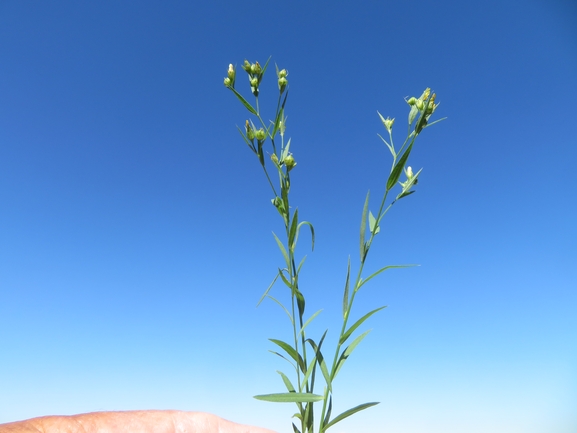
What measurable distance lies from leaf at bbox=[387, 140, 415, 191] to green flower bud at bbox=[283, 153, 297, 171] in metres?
0.34

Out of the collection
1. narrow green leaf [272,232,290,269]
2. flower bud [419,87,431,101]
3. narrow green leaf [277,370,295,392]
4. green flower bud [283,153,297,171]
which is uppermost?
flower bud [419,87,431,101]

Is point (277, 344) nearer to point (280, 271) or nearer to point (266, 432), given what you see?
point (280, 271)

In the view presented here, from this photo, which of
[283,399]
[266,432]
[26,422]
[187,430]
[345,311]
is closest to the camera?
[283,399]

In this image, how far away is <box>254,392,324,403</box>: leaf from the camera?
1120 millimetres

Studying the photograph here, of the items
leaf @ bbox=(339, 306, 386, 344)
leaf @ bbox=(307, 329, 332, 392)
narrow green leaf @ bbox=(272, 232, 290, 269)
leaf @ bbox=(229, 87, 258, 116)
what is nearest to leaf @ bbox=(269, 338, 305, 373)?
leaf @ bbox=(307, 329, 332, 392)

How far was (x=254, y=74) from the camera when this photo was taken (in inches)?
52.1

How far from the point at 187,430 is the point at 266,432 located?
1.88ft

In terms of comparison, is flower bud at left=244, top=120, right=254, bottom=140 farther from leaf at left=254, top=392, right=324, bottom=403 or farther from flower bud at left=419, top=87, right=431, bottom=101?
leaf at left=254, top=392, right=324, bottom=403

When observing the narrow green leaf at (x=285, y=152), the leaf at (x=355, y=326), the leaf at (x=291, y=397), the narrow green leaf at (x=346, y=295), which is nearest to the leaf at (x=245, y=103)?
the narrow green leaf at (x=285, y=152)

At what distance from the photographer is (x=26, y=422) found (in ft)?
4.92

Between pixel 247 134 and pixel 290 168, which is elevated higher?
pixel 247 134

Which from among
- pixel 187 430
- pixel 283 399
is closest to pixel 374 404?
pixel 283 399

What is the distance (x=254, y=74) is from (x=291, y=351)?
1037 mm

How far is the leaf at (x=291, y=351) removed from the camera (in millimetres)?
1209
